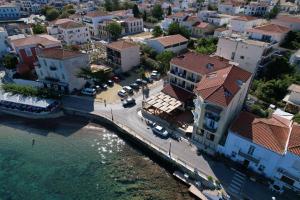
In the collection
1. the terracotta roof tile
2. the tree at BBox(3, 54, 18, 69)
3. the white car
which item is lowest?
the white car

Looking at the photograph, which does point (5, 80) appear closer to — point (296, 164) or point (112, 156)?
point (112, 156)

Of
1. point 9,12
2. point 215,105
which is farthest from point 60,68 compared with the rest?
point 9,12

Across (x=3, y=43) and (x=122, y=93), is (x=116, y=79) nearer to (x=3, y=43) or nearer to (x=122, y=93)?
(x=122, y=93)

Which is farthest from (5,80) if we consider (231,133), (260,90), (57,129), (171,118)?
(260,90)

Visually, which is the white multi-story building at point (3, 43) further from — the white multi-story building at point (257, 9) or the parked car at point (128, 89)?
the white multi-story building at point (257, 9)

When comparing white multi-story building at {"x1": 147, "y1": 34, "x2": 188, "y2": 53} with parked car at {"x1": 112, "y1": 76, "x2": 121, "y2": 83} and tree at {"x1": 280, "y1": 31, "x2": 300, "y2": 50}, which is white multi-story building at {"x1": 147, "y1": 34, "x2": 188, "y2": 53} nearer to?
parked car at {"x1": 112, "y1": 76, "x2": 121, "y2": 83}

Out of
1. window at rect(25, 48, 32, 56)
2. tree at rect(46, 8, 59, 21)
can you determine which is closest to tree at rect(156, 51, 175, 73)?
window at rect(25, 48, 32, 56)

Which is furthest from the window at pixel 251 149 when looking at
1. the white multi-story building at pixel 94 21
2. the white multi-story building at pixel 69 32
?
the white multi-story building at pixel 94 21
